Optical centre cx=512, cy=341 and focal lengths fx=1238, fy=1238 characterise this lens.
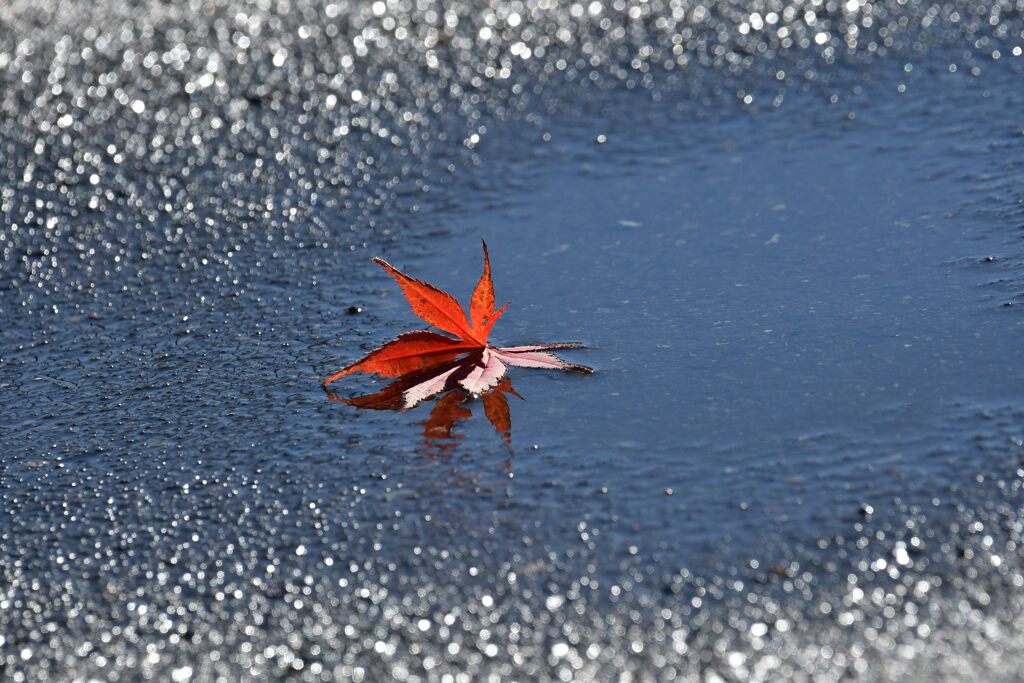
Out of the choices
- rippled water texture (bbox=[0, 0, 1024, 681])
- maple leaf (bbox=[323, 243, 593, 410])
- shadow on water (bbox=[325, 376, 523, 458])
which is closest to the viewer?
rippled water texture (bbox=[0, 0, 1024, 681])

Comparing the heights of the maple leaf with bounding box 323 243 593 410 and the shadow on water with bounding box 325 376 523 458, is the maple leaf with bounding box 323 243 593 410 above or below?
above

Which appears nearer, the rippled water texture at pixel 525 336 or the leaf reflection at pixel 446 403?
the rippled water texture at pixel 525 336

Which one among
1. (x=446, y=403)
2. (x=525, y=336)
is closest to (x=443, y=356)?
(x=446, y=403)

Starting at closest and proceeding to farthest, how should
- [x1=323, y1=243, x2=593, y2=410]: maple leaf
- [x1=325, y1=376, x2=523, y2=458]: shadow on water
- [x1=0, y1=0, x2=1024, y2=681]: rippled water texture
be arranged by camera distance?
[x1=0, y1=0, x2=1024, y2=681]: rippled water texture < [x1=325, y1=376, x2=523, y2=458]: shadow on water < [x1=323, y1=243, x2=593, y2=410]: maple leaf

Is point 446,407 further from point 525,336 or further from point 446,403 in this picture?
point 525,336

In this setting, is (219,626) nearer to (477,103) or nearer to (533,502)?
(533,502)
